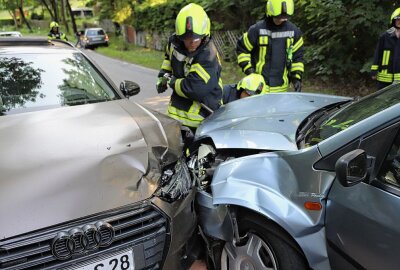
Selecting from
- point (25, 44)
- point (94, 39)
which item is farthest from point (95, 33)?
point (25, 44)

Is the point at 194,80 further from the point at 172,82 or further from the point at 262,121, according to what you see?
the point at 262,121

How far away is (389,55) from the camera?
5.56m

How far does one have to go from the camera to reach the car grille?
1909mm

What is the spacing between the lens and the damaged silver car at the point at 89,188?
1.96 metres

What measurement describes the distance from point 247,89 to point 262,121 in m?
1.31

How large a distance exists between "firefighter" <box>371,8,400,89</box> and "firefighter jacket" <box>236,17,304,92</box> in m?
1.59

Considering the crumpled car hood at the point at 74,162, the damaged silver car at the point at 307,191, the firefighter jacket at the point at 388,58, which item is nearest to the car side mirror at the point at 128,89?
the crumpled car hood at the point at 74,162

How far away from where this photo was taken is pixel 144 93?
1045 cm

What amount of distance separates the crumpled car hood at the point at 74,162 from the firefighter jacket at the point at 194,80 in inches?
17.7

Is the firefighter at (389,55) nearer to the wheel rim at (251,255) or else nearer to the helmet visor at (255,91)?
the helmet visor at (255,91)

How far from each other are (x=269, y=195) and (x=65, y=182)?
1.10 m

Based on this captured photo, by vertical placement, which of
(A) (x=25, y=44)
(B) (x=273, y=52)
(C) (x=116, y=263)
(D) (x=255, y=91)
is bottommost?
(C) (x=116, y=263)

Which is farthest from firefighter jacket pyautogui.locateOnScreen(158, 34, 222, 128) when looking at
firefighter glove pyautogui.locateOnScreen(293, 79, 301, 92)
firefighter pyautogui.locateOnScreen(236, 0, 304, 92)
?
firefighter glove pyautogui.locateOnScreen(293, 79, 301, 92)

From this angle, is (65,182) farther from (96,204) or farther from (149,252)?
(149,252)
